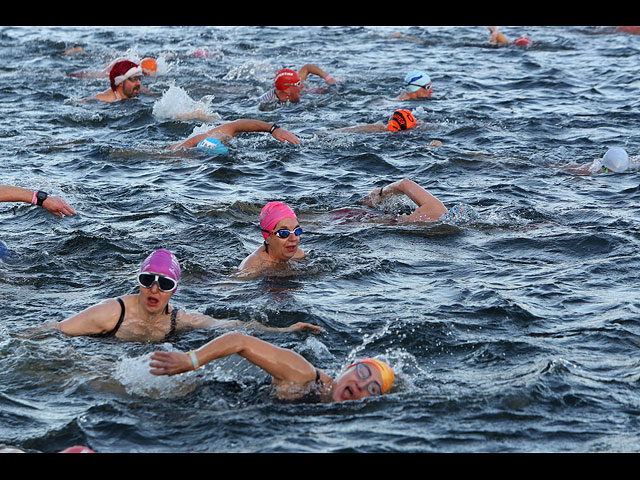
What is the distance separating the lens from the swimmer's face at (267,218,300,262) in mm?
9531

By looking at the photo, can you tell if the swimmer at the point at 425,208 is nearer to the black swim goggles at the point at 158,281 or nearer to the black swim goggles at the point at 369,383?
the black swim goggles at the point at 158,281

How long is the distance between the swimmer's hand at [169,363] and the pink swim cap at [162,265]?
5.21 ft

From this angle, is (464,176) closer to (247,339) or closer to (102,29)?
(247,339)

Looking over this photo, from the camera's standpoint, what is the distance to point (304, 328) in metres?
8.22

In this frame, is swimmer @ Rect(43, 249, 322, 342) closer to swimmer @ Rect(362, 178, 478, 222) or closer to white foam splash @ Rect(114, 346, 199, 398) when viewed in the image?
white foam splash @ Rect(114, 346, 199, 398)

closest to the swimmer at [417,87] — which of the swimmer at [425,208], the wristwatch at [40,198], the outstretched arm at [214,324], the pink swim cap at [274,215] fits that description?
the swimmer at [425,208]

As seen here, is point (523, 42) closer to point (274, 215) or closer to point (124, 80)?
point (124, 80)

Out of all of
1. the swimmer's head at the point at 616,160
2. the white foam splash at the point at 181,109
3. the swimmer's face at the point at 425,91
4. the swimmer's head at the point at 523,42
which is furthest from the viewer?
the swimmer's head at the point at 523,42

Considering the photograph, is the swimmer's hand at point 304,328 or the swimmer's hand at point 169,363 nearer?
the swimmer's hand at point 169,363

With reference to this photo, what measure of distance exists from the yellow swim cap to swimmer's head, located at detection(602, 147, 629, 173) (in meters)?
7.90

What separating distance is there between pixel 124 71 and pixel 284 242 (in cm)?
967

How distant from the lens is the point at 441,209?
11.4 metres

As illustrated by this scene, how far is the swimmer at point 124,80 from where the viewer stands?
17797 mm

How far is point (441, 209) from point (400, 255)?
1.19 m
